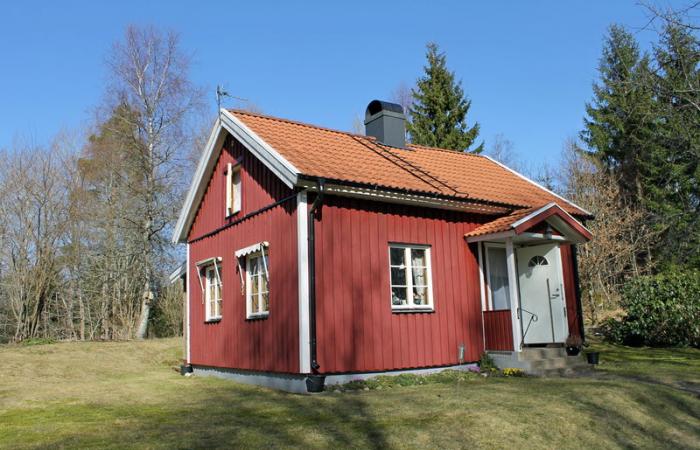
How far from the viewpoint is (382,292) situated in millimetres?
11141

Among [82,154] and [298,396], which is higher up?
[82,154]

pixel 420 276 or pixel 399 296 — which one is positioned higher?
pixel 420 276

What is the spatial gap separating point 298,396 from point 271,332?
1846 millimetres

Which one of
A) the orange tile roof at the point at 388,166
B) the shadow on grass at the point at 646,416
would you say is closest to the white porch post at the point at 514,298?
the orange tile roof at the point at 388,166

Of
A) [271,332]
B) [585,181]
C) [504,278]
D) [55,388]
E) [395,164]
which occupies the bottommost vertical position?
[55,388]

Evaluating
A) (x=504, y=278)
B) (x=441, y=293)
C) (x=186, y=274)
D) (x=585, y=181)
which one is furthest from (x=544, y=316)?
(x=585, y=181)

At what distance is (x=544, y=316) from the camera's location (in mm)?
13258

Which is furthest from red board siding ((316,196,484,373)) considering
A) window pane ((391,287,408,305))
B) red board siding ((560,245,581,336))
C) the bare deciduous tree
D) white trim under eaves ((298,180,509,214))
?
the bare deciduous tree

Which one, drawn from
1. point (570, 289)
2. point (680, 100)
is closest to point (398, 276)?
point (570, 289)

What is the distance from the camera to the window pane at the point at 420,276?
1195 cm

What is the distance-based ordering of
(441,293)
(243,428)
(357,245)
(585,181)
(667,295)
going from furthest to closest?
(585,181), (667,295), (441,293), (357,245), (243,428)

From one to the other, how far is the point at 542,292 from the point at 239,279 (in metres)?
6.95

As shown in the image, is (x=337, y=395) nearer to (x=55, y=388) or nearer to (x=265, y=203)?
(x=265, y=203)

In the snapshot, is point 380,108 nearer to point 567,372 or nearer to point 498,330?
point 498,330
